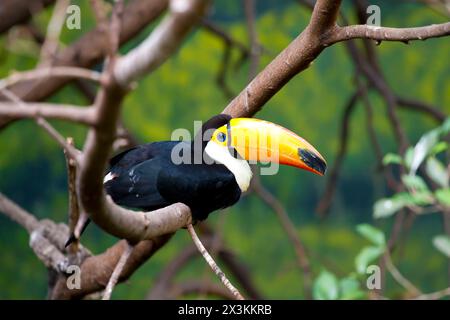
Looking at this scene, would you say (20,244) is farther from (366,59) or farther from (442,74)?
(442,74)

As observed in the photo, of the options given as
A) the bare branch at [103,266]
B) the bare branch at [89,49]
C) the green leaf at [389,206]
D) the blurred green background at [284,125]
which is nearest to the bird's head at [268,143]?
the green leaf at [389,206]

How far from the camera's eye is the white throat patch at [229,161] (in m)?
1.68

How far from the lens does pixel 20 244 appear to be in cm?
311

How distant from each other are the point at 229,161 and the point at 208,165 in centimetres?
7

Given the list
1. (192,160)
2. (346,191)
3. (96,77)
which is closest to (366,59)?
(346,191)

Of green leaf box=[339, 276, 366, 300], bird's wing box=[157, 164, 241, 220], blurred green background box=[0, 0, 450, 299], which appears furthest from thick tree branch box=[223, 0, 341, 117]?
blurred green background box=[0, 0, 450, 299]

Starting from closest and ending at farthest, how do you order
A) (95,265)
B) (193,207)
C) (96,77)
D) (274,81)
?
(96,77) → (274,81) → (193,207) → (95,265)

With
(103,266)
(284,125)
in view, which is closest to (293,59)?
(103,266)

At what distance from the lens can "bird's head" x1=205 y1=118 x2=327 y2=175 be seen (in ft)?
5.03

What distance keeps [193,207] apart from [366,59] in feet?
4.22

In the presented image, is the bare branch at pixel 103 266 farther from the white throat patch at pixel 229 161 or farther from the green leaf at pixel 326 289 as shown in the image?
the green leaf at pixel 326 289

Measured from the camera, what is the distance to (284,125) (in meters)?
3.20

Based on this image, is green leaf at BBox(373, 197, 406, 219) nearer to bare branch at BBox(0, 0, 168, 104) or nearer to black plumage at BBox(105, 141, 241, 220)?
black plumage at BBox(105, 141, 241, 220)

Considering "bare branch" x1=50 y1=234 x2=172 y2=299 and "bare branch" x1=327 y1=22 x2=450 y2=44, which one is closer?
"bare branch" x1=327 y1=22 x2=450 y2=44
